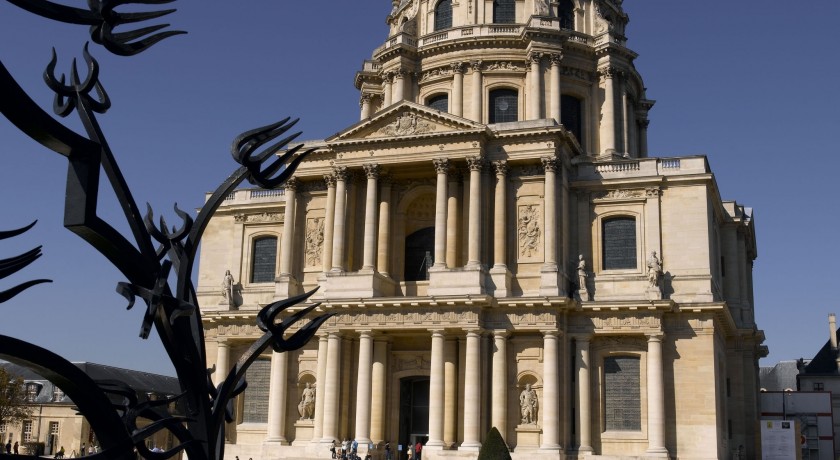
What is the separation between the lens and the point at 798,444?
130ft

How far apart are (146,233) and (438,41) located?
40.3 meters

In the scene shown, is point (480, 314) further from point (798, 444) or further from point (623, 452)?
point (798, 444)

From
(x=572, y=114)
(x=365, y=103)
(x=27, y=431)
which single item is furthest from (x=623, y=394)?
(x=27, y=431)

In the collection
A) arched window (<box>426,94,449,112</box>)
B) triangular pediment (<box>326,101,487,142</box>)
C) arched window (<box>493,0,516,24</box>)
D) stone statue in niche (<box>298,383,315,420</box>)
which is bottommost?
stone statue in niche (<box>298,383,315,420</box>)

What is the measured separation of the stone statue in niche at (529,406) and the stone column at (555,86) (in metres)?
16.1

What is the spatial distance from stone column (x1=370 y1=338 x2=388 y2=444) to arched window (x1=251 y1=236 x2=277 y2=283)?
286 inches

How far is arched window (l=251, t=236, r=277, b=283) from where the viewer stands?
44281 millimetres

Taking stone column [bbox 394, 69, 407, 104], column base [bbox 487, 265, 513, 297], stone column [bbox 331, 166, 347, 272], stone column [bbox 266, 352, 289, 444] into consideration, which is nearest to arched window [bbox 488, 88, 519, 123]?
stone column [bbox 394, 69, 407, 104]

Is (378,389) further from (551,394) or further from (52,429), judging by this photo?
(52,429)

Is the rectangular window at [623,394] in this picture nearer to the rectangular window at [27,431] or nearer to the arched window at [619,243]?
the arched window at [619,243]

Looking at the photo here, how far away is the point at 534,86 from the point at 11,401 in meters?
34.4

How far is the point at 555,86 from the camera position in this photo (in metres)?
48.8

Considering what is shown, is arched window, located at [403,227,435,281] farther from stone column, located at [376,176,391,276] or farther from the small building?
the small building

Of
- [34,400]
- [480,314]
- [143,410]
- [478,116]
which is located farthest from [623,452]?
[34,400]
